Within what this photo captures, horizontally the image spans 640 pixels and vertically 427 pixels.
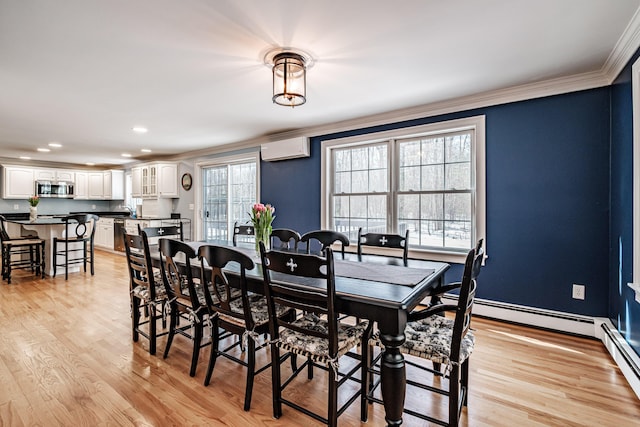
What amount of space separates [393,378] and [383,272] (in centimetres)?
68

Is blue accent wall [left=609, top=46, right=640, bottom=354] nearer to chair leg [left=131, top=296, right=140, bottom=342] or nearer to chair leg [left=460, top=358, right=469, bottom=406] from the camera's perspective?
chair leg [left=460, top=358, right=469, bottom=406]

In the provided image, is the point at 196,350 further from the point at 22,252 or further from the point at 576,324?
the point at 22,252

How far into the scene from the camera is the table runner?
1838 mm

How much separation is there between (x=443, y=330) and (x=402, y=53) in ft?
6.57

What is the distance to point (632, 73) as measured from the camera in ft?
7.20

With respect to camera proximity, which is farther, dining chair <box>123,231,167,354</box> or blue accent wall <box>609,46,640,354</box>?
dining chair <box>123,231,167,354</box>

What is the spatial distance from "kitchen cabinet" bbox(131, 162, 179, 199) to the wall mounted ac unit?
9.21ft

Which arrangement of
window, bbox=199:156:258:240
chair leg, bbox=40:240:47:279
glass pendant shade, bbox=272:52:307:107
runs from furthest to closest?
window, bbox=199:156:258:240 → chair leg, bbox=40:240:47:279 → glass pendant shade, bbox=272:52:307:107

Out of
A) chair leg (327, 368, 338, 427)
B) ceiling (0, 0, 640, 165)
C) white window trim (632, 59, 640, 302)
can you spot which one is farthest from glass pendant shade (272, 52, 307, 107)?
white window trim (632, 59, 640, 302)

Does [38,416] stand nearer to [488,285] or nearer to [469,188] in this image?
[488,285]

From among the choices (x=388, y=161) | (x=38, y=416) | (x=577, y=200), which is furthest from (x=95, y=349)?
(x=577, y=200)

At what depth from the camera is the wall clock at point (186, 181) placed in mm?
6660

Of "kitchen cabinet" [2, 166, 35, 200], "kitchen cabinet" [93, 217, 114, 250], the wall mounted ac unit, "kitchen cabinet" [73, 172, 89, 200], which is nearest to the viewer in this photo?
the wall mounted ac unit

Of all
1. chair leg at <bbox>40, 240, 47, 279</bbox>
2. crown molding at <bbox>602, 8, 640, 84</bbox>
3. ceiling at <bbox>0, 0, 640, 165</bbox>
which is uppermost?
ceiling at <bbox>0, 0, 640, 165</bbox>
